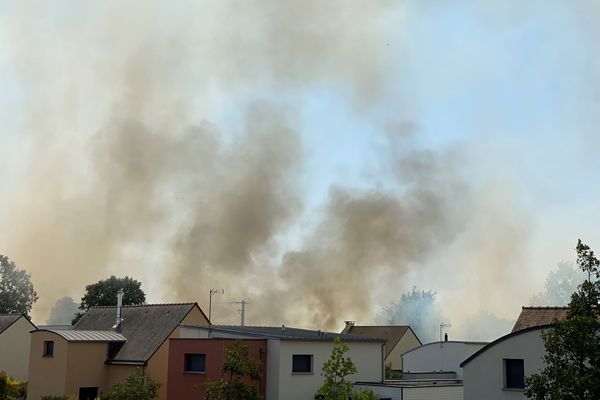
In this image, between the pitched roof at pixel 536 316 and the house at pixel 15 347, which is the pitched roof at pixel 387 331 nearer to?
the pitched roof at pixel 536 316

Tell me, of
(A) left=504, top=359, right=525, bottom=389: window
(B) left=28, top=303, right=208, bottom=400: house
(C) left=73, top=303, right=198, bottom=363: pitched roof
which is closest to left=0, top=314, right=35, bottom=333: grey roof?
(C) left=73, top=303, right=198, bottom=363: pitched roof

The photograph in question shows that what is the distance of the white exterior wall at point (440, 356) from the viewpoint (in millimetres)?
A: 57844

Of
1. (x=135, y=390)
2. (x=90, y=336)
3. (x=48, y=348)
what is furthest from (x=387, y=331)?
(x=135, y=390)

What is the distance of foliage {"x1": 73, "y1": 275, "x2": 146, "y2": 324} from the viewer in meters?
83.9

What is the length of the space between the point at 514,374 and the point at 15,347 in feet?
159

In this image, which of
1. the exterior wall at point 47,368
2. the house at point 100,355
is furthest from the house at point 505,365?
the exterior wall at point 47,368

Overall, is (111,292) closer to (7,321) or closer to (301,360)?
(7,321)

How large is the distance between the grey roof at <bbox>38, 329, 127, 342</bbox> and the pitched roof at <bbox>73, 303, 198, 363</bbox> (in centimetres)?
73

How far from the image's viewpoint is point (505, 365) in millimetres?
31188

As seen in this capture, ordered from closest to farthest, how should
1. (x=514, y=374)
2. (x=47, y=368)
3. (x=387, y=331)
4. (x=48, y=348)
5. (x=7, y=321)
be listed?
1. (x=514, y=374)
2. (x=47, y=368)
3. (x=48, y=348)
4. (x=7, y=321)
5. (x=387, y=331)

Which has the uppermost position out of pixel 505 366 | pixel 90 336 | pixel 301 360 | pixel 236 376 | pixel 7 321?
pixel 7 321

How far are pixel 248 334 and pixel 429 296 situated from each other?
111651 mm

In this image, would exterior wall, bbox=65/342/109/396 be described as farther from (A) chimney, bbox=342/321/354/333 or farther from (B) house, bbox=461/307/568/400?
(A) chimney, bbox=342/321/354/333

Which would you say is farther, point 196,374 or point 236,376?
point 196,374
